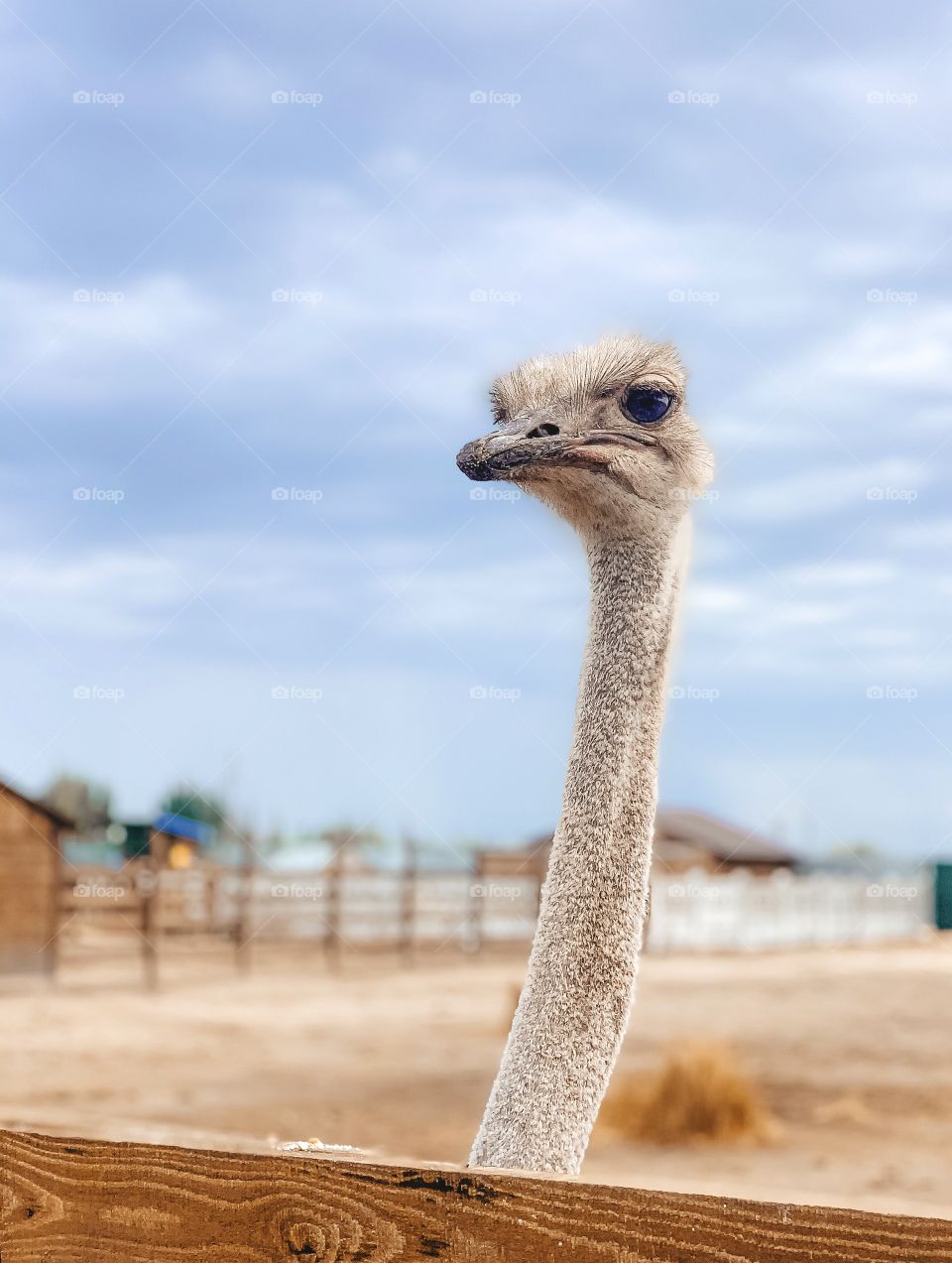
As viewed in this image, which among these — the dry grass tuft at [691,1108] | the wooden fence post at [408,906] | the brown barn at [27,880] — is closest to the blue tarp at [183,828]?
the wooden fence post at [408,906]

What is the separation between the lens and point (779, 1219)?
1.04m

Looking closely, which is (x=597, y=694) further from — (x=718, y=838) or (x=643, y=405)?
(x=718, y=838)

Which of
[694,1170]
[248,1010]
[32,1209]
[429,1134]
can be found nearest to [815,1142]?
[694,1170]

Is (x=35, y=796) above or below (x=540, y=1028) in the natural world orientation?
above

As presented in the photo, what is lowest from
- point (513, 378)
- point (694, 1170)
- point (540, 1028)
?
point (694, 1170)

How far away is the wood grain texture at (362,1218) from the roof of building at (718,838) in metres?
34.3

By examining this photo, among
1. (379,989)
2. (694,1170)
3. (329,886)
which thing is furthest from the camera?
(329,886)

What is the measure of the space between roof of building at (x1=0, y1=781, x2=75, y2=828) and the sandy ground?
172cm

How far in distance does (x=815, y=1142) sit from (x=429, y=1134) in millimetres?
2431

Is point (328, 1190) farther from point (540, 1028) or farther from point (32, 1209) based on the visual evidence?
point (540, 1028)

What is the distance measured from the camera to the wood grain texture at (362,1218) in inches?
40.8

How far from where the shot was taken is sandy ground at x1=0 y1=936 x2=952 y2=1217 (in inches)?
387

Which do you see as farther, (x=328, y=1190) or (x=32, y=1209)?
(x=32, y=1209)

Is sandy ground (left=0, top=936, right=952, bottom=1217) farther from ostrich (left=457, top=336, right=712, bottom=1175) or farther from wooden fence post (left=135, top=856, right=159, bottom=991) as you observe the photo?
ostrich (left=457, top=336, right=712, bottom=1175)
